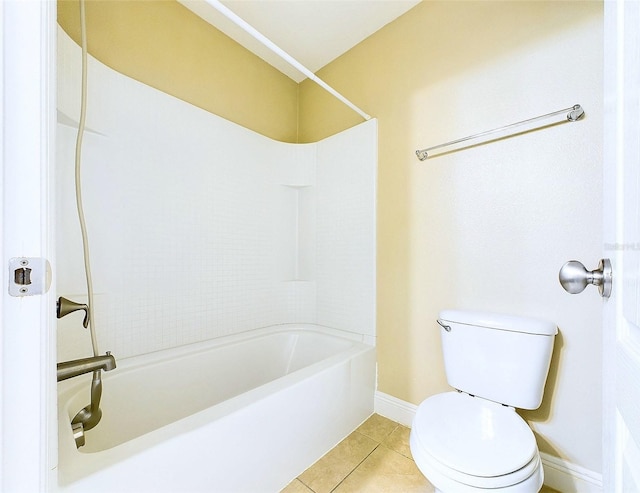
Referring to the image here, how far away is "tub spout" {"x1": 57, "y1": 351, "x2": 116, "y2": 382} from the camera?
2.98 feet

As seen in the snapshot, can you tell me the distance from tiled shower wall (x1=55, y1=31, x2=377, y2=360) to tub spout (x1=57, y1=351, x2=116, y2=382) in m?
0.40

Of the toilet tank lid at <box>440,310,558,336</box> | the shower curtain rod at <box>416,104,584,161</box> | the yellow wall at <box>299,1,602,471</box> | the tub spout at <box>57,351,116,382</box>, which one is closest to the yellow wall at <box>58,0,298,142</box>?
the yellow wall at <box>299,1,602,471</box>

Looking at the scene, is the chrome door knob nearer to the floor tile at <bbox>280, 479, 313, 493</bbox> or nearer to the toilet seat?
the toilet seat

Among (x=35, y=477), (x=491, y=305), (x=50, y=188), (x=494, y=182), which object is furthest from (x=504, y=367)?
(x=50, y=188)

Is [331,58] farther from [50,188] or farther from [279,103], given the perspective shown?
[50,188]

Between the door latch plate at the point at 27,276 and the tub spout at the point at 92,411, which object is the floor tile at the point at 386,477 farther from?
the door latch plate at the point at 27,276

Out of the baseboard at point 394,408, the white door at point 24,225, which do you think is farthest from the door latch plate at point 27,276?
the baseboard at point 394,408

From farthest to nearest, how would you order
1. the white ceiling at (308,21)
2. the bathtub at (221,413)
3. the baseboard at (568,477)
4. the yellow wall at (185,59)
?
the white ceiling at (308,21) → the yellow wall at (185,59) → the baseboard at (568,477) → the bathtub at (221,413)

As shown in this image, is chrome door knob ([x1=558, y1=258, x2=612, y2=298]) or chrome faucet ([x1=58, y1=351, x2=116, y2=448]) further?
chrome faucet ([x1=58, y1=351, x2=116, y2=448])

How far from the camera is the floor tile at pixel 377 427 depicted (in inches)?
61.9

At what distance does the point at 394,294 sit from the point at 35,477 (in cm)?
156

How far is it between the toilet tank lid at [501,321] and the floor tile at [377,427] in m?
0.76

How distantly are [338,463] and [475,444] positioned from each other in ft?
2.36

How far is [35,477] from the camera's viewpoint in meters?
0.47
